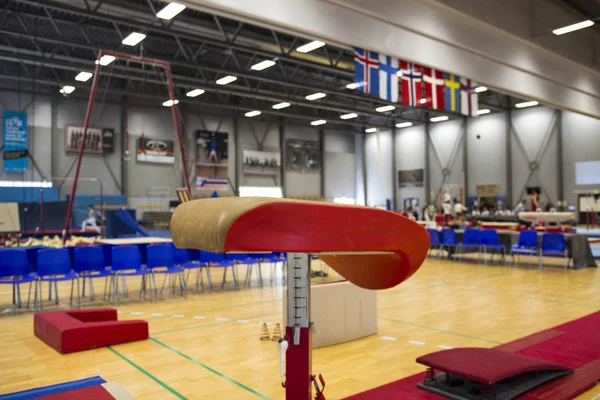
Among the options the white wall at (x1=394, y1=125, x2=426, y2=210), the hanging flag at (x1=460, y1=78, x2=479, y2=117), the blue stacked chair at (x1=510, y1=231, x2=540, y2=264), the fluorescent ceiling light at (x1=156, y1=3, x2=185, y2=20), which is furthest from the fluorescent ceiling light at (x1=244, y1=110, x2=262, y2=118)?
the blue stacked chair at (x1=510, y1=231, x2=540, y2=264)

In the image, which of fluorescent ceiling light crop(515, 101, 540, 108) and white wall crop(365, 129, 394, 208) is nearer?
fluorescent ceiling light crop(515, 101, 540, 108)

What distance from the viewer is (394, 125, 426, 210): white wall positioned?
24547 millimetres

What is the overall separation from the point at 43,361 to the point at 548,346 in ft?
15.2

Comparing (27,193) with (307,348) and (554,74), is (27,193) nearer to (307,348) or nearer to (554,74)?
(554,74)

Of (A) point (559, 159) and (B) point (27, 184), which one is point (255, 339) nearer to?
(B) point (27, 184)

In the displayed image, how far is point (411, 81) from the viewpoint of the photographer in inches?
316

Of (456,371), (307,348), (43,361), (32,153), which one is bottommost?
(43,361)

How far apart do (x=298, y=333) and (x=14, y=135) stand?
58.3ft

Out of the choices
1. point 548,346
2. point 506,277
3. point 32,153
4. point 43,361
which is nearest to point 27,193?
point 32,153

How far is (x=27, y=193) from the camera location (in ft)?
55.1

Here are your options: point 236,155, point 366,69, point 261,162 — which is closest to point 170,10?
point 366,69

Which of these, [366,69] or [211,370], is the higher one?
[366,69]

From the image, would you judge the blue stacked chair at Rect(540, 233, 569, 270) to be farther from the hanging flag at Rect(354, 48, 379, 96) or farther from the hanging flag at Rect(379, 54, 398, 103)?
the hanging flag at Rect(354, 48, 379, 96)

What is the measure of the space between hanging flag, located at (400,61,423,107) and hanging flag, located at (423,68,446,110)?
0.54ft
